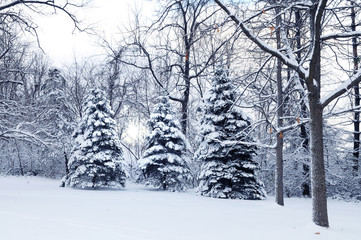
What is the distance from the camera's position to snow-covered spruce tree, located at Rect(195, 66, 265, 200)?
15.5 meters

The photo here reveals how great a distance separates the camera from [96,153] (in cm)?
1848

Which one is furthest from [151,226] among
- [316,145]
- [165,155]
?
Result: [165,155]

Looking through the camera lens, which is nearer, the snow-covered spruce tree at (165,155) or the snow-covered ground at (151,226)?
the snow-covered ground at (151,226)

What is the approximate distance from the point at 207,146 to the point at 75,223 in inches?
409

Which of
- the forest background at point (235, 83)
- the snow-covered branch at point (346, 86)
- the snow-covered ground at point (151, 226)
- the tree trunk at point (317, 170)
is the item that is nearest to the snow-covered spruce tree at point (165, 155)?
the forest background at point (235, 83)

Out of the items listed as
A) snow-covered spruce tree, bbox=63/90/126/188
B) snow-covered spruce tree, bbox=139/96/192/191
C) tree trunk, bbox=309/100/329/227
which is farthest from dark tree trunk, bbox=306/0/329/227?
snow-covered spruce tree, bbox=63/90/126/188

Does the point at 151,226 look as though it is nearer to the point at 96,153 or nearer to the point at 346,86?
the point at 346,86

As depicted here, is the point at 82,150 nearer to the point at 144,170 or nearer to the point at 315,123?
the point at 144,170

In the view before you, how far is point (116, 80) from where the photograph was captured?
30.4 m

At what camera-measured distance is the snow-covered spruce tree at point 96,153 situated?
1820cm

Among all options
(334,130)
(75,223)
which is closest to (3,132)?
(75,223)

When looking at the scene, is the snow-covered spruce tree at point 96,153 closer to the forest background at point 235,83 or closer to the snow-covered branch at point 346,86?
the forest background at point 235,83

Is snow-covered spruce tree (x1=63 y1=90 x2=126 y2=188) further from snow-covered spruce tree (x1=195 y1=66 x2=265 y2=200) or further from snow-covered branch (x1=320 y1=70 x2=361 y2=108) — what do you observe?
snow-covered branch (x1=320 y1=70 x2=361 y2=108)

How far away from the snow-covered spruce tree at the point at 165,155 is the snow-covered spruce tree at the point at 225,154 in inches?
111
